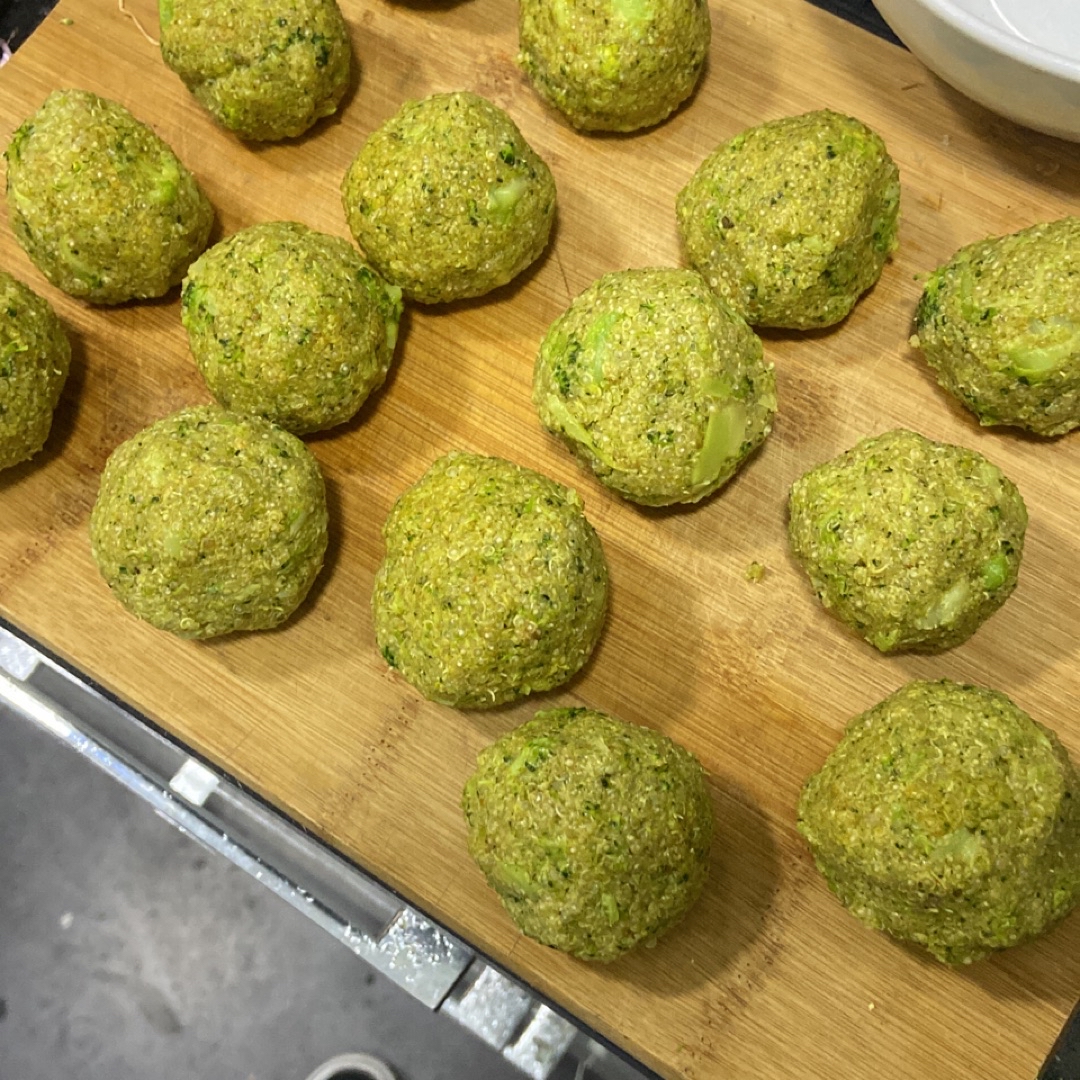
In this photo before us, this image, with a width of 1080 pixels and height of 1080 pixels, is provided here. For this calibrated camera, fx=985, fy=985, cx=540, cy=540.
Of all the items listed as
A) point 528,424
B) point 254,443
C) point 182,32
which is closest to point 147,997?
point 254,443

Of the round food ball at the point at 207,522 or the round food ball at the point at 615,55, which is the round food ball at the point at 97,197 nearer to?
the round food ball at the point at 207,522

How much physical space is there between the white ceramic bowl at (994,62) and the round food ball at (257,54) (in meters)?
1.20

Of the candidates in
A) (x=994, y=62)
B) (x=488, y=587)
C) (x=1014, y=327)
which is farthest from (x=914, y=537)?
(x=994, y=62)

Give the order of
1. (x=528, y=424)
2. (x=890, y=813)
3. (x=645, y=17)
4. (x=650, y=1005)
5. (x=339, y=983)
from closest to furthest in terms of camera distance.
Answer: (x=890, y=813)
(x=650, y=1005)
(x=645, y=17)
(x=528, y=424)
(x=339, y=983)

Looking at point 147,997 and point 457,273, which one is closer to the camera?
point 457,273

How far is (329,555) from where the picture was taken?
2150 mm

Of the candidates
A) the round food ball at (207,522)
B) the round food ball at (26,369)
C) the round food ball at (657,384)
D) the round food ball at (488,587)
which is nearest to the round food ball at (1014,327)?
the round food ball at (657,384)

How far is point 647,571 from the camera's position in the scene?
2.11 metres

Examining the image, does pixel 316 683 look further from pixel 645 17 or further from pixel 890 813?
pixel 645 17

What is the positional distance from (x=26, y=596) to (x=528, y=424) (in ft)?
3.76

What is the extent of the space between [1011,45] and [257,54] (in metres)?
1.52

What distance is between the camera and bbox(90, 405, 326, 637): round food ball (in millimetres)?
1854

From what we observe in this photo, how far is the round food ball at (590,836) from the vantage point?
1719 mm

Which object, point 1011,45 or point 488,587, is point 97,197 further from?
point 1011,45
